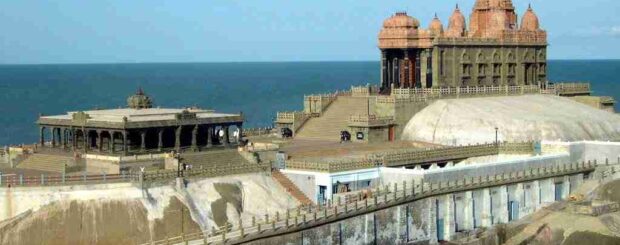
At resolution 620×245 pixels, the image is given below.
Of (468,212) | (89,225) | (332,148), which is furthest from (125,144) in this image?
(468,212)

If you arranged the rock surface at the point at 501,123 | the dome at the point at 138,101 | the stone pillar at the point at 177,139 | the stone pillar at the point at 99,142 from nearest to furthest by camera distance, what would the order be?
1. the stone pillar at the point at 99,142
2. the stone pillar at the point at 177,139
3. the dome at the point at 138,101
4. the rock surface at the point at 501,123

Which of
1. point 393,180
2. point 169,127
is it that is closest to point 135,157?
point 169,127

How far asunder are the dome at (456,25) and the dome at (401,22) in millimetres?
10978

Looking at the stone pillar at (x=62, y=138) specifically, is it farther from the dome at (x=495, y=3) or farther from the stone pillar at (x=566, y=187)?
the dome at (x=495, y=3)

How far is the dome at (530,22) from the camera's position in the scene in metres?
114

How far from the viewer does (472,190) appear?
78062 millimetres

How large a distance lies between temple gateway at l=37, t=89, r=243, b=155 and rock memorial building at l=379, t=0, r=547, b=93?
2739 centimetres

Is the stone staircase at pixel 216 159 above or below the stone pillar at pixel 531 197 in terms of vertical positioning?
above

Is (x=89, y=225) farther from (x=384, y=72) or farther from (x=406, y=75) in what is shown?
(x=384, y=72)

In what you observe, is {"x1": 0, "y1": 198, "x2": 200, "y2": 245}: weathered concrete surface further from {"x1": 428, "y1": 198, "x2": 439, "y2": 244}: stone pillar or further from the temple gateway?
{"x1": 428, "y1": 198, "x2": 439, "y2": 244}: stone pillar

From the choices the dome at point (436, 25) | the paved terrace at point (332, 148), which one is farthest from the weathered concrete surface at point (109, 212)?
the dome at point (436, 25)

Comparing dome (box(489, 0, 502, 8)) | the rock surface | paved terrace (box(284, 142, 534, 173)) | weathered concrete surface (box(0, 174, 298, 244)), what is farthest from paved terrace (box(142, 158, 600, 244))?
dome (box(489, 0, 502, 8))

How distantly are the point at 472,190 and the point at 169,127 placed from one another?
20.2 m

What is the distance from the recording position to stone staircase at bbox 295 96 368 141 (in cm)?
9338
